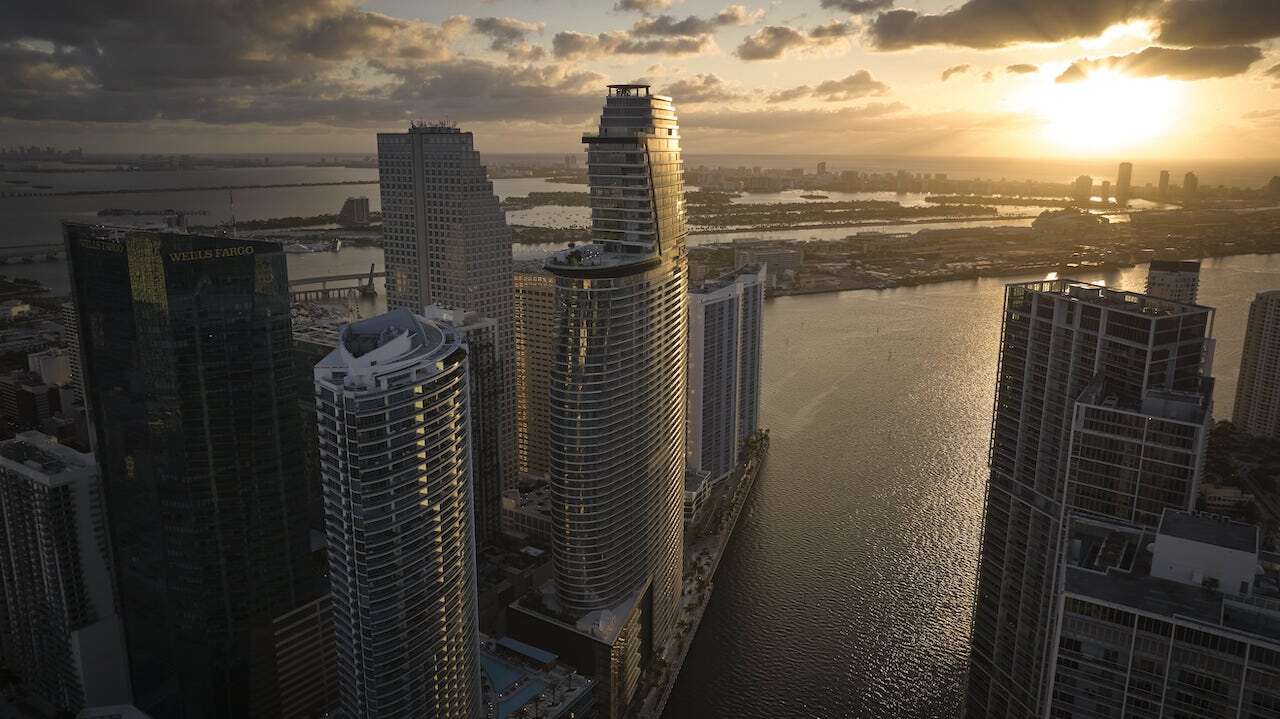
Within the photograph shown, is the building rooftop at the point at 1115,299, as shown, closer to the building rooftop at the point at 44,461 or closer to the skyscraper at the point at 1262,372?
the building rooftop at the point at 44,461

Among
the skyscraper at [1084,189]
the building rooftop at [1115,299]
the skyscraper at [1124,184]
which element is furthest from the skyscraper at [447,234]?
the skyscraper at [1084,189]

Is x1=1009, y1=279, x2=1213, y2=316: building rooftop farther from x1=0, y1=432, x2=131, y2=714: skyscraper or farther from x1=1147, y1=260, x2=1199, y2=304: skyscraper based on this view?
x1=1147, y1=260, x2=1199, y2=304: skyscraper

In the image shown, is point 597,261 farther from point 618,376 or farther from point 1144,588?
point 1144,588

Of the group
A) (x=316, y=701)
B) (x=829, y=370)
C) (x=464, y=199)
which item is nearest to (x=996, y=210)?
(x=829, y=370)

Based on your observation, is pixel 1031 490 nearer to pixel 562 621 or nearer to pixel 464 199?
pixel 562 621

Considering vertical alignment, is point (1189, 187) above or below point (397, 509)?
above

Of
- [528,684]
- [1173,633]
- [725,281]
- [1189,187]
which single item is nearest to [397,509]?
[528,684]

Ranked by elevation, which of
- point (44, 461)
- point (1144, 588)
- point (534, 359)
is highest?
point (1144, 588)
